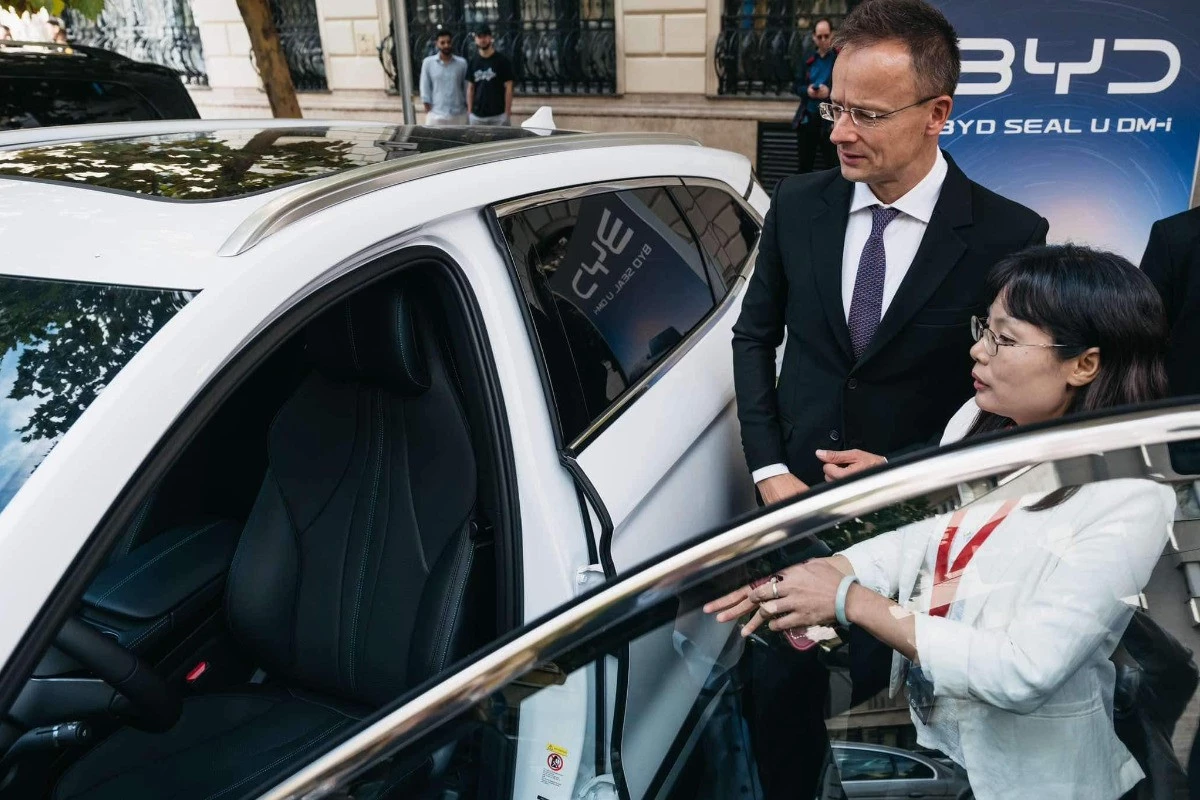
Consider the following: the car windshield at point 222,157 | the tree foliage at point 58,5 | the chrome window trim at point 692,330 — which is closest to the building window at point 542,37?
the tree foliage at point 58,5

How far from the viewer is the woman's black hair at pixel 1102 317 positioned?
55.2 inches

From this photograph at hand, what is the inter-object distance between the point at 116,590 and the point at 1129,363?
208cm

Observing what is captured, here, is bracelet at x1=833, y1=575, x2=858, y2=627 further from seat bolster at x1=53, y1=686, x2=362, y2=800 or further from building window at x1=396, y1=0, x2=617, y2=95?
building window at x1=396, y1=0, x2=617, y2=95

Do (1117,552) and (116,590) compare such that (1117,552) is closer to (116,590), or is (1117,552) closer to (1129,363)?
(1129,363)

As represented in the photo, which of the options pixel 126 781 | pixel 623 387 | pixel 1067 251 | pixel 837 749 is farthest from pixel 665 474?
pixel 126 781

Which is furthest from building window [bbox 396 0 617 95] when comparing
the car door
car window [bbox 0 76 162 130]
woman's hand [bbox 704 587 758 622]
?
woman's hand [bbox 704 587 758 622]

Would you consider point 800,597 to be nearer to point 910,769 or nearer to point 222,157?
point 910,769

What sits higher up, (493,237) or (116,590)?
(493,237)

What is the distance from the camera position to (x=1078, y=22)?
3518 millimetres

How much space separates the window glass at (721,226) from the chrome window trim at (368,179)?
1.27ft

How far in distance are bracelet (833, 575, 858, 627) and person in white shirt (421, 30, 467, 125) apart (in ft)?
31.1

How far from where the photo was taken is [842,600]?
0.93 m

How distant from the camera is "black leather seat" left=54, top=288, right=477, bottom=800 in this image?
1.74 m

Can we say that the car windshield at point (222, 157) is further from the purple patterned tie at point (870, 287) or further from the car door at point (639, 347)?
the purple patterned tie at point (870, 287)
